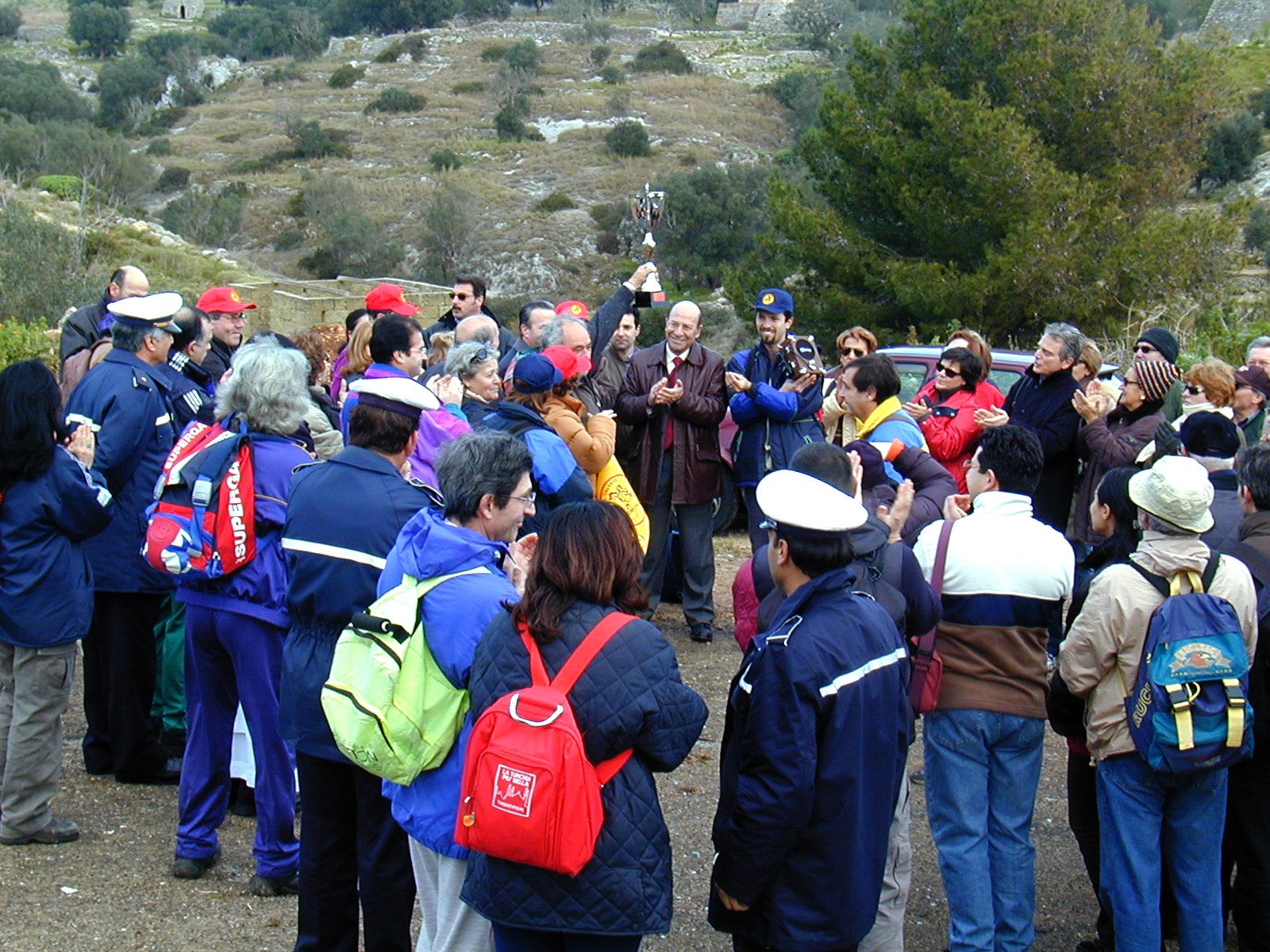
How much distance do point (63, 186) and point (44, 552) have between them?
3308cm

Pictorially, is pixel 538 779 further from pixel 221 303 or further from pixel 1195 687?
pixel 221 303

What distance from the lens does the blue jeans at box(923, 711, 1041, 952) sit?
3941 millimetres

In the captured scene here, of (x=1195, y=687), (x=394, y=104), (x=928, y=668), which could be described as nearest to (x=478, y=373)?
(x=928, y=668)

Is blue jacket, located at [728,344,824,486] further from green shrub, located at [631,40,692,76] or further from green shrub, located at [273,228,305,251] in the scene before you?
green shrub, located at [631,40,692,76]

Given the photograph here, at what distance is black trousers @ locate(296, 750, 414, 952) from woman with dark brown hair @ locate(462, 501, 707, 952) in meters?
0.78

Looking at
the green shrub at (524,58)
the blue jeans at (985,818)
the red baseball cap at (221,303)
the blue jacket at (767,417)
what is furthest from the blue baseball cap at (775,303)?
the green shrub at (524,58)

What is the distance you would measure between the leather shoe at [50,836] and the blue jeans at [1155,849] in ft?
12.8

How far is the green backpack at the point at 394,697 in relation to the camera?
3115 mm

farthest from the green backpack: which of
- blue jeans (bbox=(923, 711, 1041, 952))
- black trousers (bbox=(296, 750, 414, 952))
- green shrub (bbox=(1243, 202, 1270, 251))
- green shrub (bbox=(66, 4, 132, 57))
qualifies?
green shrub (bbox=(66, 4, 132, 57))

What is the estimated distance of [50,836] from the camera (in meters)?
4.80

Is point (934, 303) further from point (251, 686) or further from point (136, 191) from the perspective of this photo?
point (136, 191)

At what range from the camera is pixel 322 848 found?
3.76 metres

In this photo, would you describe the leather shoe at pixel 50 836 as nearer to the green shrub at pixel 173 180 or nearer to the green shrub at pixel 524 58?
the green shrub at pixel 173 180

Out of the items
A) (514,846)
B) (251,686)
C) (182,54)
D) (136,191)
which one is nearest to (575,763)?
(514,846)
